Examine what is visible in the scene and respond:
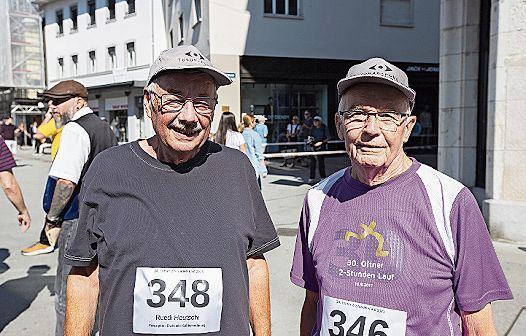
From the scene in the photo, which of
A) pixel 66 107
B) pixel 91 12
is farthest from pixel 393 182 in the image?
pixel 91 12

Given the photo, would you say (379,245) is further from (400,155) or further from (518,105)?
(518,105)

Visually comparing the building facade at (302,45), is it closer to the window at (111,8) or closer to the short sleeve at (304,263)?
the window at (111,8)

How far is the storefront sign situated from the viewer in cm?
3000

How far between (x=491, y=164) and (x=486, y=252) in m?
5.62

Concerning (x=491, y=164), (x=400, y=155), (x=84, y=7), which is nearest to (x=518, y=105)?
(x=491, y=164)

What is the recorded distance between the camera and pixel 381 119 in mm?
1968

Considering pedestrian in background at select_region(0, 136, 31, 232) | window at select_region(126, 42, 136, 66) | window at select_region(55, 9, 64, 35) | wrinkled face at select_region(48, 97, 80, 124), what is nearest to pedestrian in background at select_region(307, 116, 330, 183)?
pedestrian in background at select_region(0, 136, 31, 232)

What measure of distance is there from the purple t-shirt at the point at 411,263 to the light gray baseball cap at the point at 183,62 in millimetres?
754

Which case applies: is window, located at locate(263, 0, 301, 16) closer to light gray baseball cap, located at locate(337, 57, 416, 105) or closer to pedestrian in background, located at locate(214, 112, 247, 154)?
pedestrian in background, located at locate(214, 112, 247, 154)

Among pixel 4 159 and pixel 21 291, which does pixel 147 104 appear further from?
pixel 21 291

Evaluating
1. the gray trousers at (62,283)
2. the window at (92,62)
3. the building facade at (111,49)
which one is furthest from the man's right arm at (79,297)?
the window at (92,62)

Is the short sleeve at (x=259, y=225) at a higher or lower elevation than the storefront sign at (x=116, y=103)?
lower

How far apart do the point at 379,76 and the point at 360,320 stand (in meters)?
0.85

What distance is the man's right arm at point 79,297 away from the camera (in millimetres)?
2143
